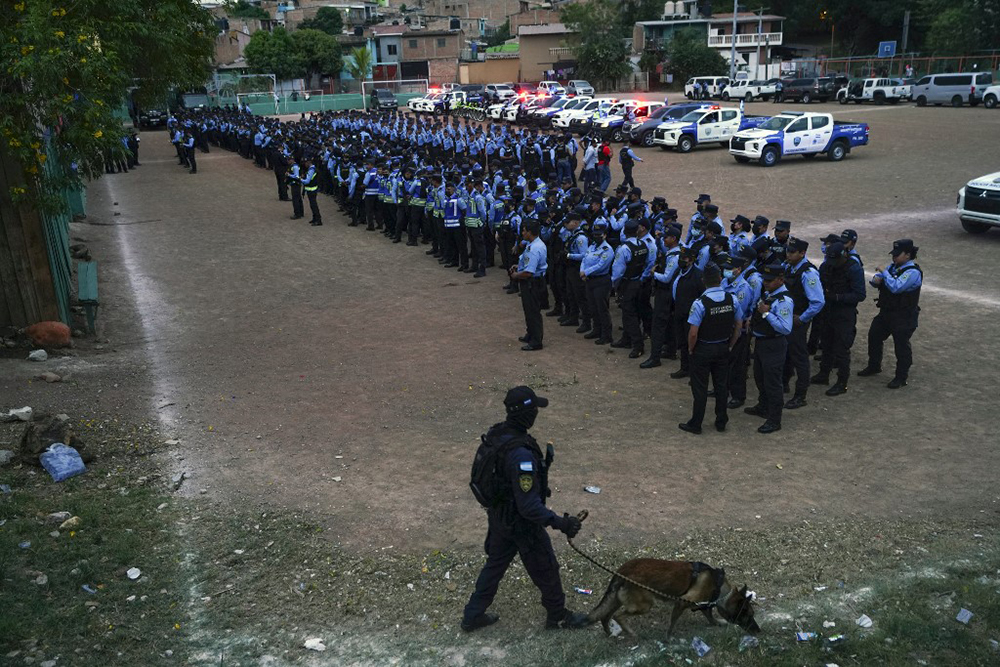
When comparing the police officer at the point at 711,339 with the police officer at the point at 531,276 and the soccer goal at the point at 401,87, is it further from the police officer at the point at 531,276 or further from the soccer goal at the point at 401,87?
the soccer goal at the point at 401,87

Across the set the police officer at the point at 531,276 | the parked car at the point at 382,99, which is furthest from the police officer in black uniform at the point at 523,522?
the parked car at the point at 382,99

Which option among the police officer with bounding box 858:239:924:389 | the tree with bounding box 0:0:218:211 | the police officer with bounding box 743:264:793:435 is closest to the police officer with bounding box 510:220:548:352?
the police officer with bounding box 743:264:793:435

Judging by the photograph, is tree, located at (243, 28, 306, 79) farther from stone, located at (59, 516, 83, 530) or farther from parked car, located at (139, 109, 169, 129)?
stone, located at (59, 516, 83, 530)

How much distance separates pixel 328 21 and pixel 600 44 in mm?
44372

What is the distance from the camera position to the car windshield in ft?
83.8

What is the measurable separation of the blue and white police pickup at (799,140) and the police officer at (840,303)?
55.7ft

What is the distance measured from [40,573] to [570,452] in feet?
14.1

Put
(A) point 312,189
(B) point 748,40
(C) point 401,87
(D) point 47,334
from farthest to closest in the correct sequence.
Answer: (B) point 748,40, (C) point 401,87, (A) point 312,189, (D) point 47,334

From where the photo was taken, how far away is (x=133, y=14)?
1165 centimetres

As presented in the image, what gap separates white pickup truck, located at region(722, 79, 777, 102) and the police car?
3526 centimetres

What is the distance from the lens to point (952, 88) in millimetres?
41000

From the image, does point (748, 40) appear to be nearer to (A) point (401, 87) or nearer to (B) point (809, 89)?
(B) point (809, 89)

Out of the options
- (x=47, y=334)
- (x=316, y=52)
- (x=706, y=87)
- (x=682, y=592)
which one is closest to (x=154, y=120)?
(x=316, y=52)

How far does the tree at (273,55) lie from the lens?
62906mm
